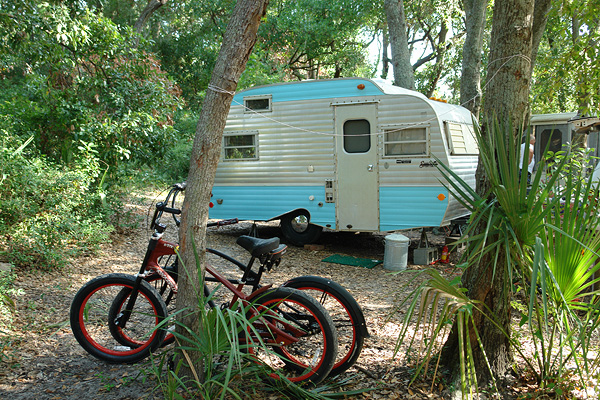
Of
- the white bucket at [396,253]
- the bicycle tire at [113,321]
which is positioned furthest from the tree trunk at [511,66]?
the white bucket at [396,253]

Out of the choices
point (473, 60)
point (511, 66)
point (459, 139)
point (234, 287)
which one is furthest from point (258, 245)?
point (473, 60)

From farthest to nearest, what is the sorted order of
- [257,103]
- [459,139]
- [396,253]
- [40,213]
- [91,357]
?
[257,103]
[459,139]
[396,253]
[40,213]
[91,357]

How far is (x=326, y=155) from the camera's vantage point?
7746 mm

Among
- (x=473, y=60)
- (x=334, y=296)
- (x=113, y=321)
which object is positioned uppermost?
(x=473, y=60)

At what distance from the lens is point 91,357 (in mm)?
3816

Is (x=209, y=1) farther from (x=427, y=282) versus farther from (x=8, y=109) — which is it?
(x=427, y=282)

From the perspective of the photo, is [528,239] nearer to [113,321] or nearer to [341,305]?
[341,305]

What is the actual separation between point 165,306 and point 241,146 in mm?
5261

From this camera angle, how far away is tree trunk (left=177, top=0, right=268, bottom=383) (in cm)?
300

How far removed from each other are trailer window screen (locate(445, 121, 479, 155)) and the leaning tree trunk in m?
3.58

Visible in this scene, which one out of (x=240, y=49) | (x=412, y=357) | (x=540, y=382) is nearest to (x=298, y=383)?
(x=412, y=357)

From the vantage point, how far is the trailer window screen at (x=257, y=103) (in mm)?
8164

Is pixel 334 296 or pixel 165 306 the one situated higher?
pixel 334 296

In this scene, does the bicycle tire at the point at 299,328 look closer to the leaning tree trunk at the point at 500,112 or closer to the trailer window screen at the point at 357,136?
the leaning tree trunk at the point at 500,112
